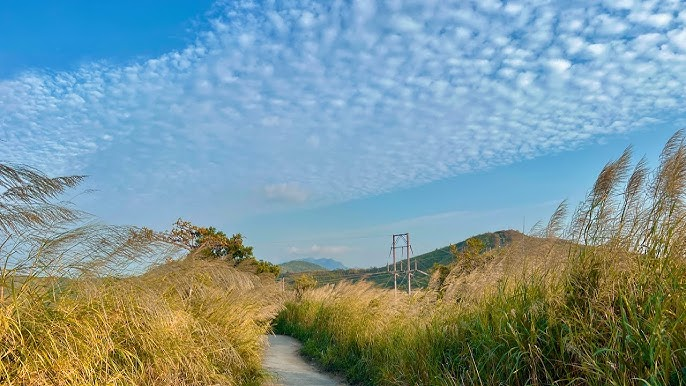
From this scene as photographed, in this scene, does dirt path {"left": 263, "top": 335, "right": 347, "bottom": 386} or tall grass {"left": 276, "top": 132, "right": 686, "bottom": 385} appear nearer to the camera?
tall grass {"left": 276, "top": 132, "right": 686, "bottom": 385}

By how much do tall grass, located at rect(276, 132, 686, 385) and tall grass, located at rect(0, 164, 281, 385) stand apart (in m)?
2.78

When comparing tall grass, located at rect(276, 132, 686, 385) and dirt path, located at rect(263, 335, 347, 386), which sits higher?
tall grass, located at rect(276, 132, 686, 385)

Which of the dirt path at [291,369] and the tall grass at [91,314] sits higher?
the tall grass at [91,314]

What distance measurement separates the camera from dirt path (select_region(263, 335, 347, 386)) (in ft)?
28.5

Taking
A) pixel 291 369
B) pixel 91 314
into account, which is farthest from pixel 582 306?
pixel 291 369

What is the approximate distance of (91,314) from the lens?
4.70 m

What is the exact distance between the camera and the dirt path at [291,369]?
8677 mm

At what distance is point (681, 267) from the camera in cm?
357

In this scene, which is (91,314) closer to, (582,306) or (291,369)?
(582,306)

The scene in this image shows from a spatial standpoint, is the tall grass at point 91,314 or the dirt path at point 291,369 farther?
the dirt path at point 291,369

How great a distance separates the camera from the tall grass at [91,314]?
397 cm

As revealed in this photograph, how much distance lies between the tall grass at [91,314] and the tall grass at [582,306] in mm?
2782

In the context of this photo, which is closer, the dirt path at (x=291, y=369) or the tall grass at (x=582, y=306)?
the tall grass at (x=582, y=306)

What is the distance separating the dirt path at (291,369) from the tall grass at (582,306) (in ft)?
9.68
